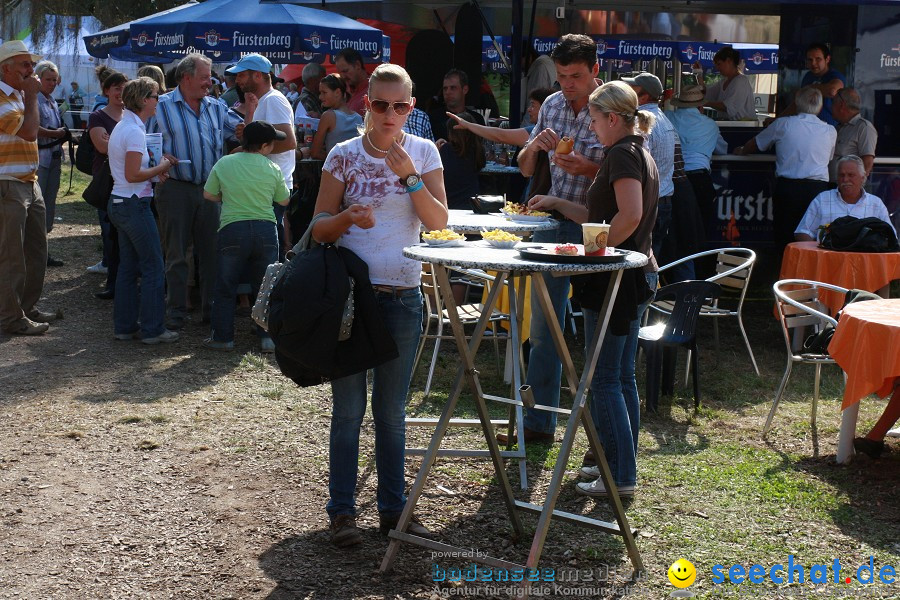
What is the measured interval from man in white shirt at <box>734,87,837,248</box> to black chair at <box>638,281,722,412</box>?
3.02m

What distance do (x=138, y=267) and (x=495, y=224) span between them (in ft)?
11.6

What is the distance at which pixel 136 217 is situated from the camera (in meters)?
7.20

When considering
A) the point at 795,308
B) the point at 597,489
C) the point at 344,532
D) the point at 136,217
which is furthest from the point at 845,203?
the point at 344,532

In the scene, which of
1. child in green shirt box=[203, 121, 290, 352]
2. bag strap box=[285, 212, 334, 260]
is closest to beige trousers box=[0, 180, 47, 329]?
child in green shirt box=[203, 121, 290, 352]

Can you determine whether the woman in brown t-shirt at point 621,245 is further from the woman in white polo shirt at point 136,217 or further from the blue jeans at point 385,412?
the woman in white polo shirt at point 136,217

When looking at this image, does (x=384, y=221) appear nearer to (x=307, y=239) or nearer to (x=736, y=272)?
(x=307, y=239)

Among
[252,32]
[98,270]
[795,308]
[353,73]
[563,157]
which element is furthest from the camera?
[98,270]

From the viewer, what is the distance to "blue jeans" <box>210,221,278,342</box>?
7.02 m

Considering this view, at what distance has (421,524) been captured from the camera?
4.08 meters

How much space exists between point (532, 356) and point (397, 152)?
177cm

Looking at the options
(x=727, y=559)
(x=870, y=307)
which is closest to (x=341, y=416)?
(x=727, y=559)

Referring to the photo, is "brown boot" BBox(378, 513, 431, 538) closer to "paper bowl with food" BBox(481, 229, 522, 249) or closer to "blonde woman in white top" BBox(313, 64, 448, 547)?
"blonde woman in white top" BBox(313, 64, 448, 547)

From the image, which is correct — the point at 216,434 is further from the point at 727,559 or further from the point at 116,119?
the point at 116,119

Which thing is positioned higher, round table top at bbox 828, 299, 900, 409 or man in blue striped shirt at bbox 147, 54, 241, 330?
man in blue striped shirt at bbox 147, 54, 241, 330
